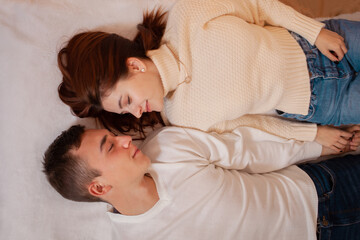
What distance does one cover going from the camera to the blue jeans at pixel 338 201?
3.77 ft

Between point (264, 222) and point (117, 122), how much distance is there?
77cm

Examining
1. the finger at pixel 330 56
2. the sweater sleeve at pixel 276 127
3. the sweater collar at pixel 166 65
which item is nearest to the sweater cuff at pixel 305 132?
the sweater sleeve at pixel 276 127

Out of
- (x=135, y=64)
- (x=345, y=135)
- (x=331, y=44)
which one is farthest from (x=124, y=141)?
(x=345, y=135)

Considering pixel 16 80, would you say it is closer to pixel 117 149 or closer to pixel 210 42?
pixel 117 149

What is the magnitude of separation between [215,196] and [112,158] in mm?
435

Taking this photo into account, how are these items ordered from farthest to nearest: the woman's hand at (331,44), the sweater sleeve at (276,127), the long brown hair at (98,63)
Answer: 1. the sweater sleeve at (276,127)
2. the woman's hand at (331,44)
3. the long brown hair at (98,63)

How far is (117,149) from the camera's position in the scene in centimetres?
104

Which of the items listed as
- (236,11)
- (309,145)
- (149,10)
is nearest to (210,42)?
(236,11)

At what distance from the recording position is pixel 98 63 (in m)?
1.02

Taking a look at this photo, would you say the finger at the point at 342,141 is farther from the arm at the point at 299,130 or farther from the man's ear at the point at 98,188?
the man's ear at the point at 98,188

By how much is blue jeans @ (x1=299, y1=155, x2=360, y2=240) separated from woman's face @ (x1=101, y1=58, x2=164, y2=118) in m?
0.78

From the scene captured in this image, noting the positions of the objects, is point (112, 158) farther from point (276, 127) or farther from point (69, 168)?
point (276, 127)

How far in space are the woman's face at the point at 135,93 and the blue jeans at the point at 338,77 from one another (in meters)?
0.66

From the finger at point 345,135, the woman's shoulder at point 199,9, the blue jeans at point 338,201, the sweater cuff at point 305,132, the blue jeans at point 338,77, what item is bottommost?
the blue jeans at point 338,201
